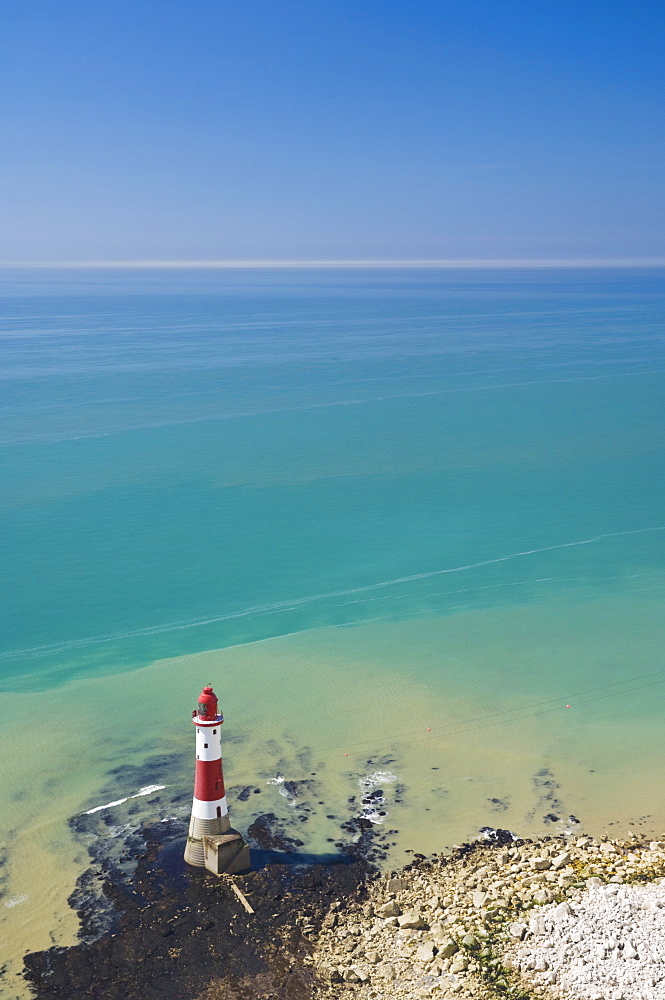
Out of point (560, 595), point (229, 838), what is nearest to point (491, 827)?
point (229, 838)

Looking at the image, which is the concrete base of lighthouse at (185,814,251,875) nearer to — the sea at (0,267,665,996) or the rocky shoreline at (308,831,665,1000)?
the sea at (0,267,665,996)

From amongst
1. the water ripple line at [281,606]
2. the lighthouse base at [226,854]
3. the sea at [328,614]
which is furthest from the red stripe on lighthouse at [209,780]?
the water ripple line at [281,606]

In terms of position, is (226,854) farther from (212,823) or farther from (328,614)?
(328,614)

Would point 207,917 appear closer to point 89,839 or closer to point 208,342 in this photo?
point 89,839

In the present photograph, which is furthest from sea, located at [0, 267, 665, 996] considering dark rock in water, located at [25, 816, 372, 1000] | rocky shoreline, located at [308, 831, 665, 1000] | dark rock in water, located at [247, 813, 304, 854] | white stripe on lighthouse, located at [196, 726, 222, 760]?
white stripe on lighthouse, located at [196, 726, 222, 760]

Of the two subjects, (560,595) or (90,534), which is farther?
(90,534)

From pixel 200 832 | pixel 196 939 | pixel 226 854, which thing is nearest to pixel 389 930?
pixel 196 939

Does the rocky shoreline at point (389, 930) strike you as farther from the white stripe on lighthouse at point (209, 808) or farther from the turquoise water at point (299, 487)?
the turquoise water at point (299, 487)

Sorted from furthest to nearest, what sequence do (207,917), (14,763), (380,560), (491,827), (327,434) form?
(327,434) < (380,560) < (14,763) < (491,827) < (207,917)
